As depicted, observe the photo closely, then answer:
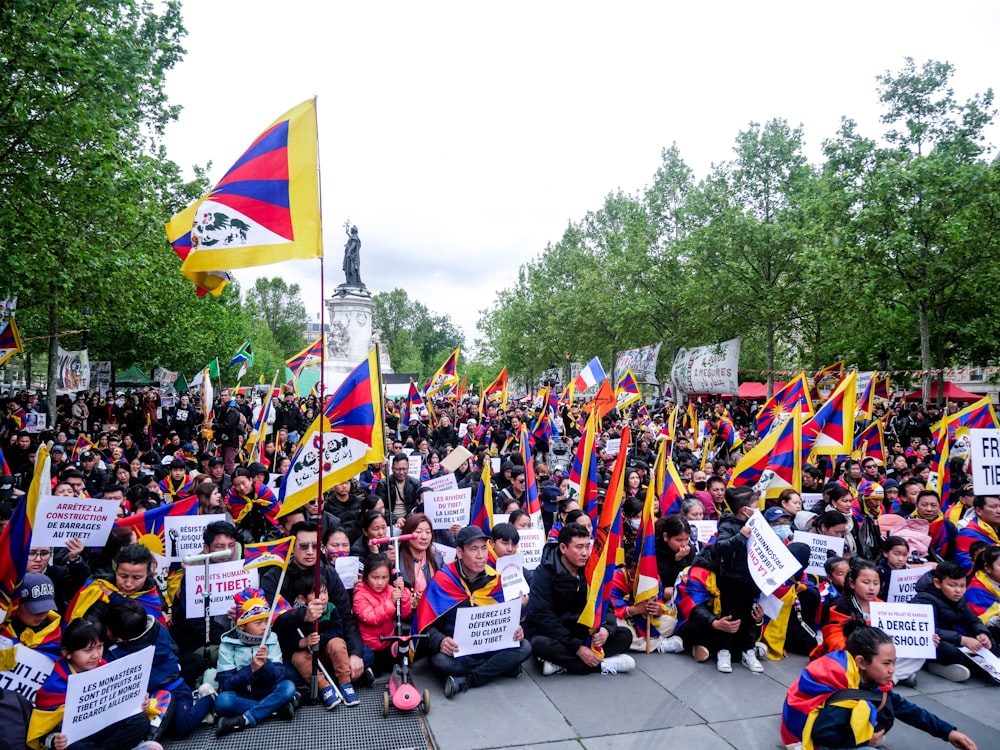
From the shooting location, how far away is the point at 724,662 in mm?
5469

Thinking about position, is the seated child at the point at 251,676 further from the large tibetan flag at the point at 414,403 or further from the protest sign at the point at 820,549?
the large tibetan flag at the point at 414,403

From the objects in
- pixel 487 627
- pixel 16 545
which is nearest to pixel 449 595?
pixel 487 627

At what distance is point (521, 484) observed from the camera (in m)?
9.38

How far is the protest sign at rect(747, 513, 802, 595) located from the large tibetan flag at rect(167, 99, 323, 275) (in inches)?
169

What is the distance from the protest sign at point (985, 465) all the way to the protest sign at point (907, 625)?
2.74 metres

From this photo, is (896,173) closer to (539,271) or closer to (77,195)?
(77,195)

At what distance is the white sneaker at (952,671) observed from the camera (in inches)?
207

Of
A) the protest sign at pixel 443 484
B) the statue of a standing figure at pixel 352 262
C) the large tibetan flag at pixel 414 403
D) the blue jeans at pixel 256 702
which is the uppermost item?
the statue of a standing figure at pixel 352 262

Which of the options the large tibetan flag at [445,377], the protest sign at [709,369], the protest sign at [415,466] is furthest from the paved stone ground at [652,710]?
the protest sign at [709,369]

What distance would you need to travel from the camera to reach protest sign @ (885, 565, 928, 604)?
575 cm

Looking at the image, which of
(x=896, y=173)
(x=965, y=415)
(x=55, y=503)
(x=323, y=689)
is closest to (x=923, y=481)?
(x=965, y=415)

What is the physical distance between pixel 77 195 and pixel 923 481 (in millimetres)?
15550

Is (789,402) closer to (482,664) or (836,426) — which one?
(836,426)

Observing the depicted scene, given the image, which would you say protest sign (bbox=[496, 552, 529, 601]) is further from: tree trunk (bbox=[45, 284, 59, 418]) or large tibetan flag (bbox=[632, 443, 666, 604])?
tree trunk (bbox=[45, 284, 59, 418])
